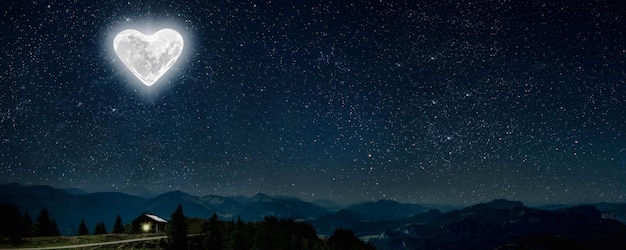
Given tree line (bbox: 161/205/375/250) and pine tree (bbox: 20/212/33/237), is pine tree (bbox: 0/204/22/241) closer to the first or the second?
pine tree (bbox: 20/212/33/237)

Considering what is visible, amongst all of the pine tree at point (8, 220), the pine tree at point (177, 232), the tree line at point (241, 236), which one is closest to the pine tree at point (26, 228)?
the pine tree at point (8, 220)

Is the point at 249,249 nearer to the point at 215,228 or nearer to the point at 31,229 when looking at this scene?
the point at 215,228

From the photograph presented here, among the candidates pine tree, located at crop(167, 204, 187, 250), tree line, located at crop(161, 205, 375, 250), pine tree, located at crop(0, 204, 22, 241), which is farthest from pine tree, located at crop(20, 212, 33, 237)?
pine tree, located at crop(167, 204, 187, 250)

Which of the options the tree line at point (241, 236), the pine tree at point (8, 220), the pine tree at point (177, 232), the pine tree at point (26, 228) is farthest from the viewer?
the pine tree at point (26, 228)

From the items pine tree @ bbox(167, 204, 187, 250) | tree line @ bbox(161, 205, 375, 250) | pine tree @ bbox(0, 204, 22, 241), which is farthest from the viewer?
pine tree @ bbox(0, 204, 22, 241)

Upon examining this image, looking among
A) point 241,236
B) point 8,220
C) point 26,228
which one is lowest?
point 241,236

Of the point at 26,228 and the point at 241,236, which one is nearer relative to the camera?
the point at 241,236

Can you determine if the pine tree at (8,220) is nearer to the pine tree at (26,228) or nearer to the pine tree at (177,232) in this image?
the pine tree at (26,228)

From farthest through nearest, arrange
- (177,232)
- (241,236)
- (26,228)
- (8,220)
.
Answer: (26,228), (241,236), (8,220), (177,232)

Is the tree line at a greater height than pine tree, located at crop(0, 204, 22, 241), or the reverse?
pine tree, located at crop(0, 204, 22, 241)

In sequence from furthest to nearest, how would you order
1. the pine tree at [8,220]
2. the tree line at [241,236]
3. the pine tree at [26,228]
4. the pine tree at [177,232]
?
the pine tree at [26,228] < the pine tree at [8,220] < the tree line at [241,236] < the pine tree at [177,232]

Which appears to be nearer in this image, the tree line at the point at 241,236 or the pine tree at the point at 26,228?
the tree line at the point at 241,236

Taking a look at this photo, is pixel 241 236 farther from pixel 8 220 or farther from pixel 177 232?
pixel 8 220


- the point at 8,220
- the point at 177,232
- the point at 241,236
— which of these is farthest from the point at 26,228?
the point at 241,236
